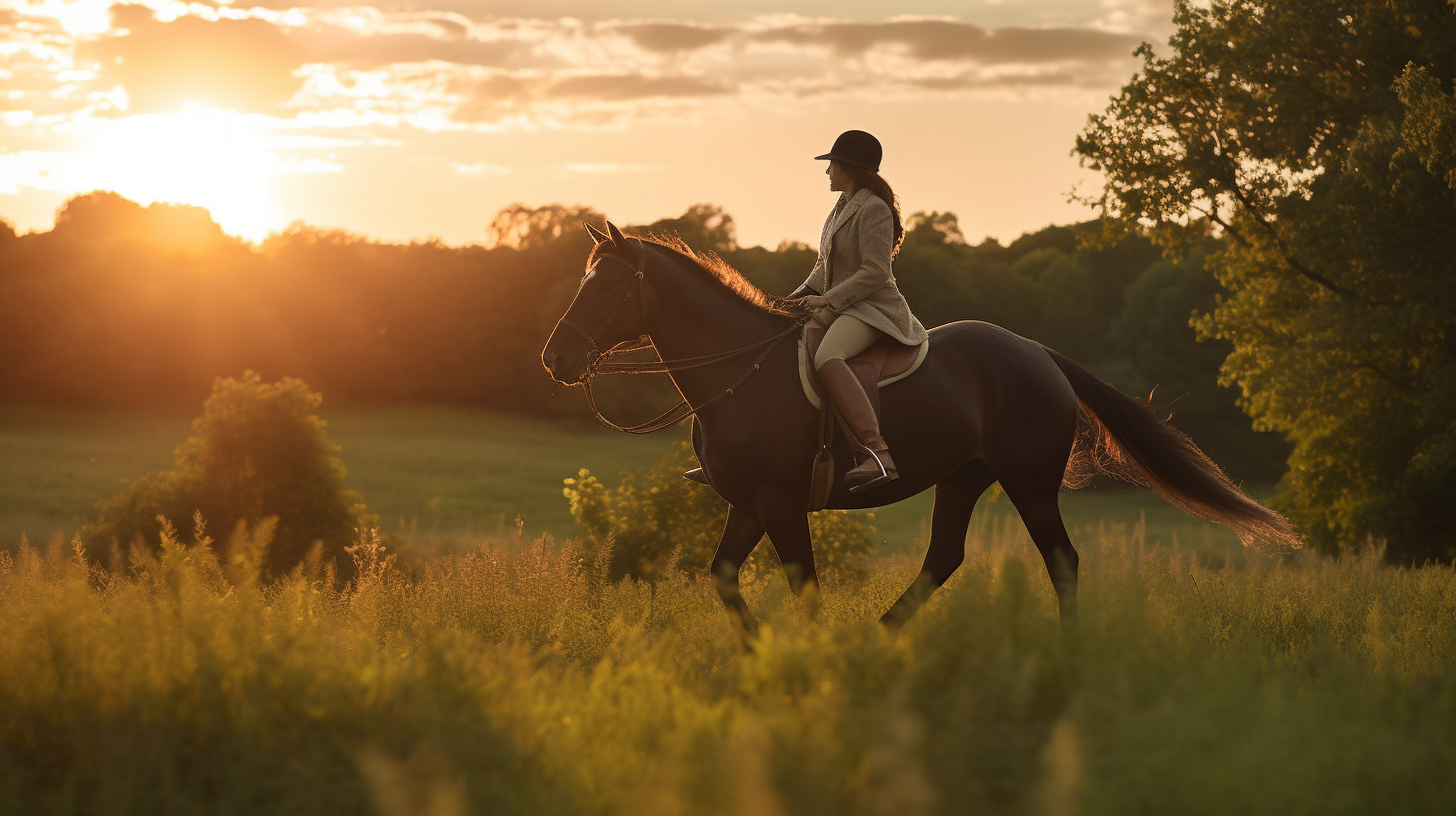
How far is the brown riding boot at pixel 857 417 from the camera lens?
7.00 metres

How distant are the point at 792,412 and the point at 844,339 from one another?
571 millimetres

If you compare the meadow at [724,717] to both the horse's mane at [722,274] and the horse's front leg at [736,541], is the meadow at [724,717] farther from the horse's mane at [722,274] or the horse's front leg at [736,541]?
the horse's mane at [722,274]

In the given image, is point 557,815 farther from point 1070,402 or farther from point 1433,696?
point 1070,402

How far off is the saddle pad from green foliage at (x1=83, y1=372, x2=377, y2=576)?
8.81 m

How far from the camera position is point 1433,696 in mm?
5152

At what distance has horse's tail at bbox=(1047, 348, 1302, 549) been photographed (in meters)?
8.51

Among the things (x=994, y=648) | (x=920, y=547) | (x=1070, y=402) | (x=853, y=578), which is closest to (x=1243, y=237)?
(x=920, y=547)

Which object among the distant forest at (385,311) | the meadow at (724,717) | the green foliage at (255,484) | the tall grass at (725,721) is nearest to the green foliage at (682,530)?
the green foliage at (255,484)

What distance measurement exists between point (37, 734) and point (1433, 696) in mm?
5930

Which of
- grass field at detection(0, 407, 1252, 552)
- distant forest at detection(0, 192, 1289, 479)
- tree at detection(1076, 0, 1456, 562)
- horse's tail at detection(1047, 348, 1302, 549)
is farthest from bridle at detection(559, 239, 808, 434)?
distant forest at detection(0, 192, 1289, 479)

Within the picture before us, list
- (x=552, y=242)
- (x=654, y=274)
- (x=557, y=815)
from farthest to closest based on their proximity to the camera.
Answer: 1. (x=552, y=242)
2. (x=654, y=274)
3. (x=557, y=815)

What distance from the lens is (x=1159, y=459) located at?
856 centimetres

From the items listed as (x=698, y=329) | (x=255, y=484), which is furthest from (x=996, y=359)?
(x=255, y=484)

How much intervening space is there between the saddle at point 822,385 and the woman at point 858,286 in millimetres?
90
